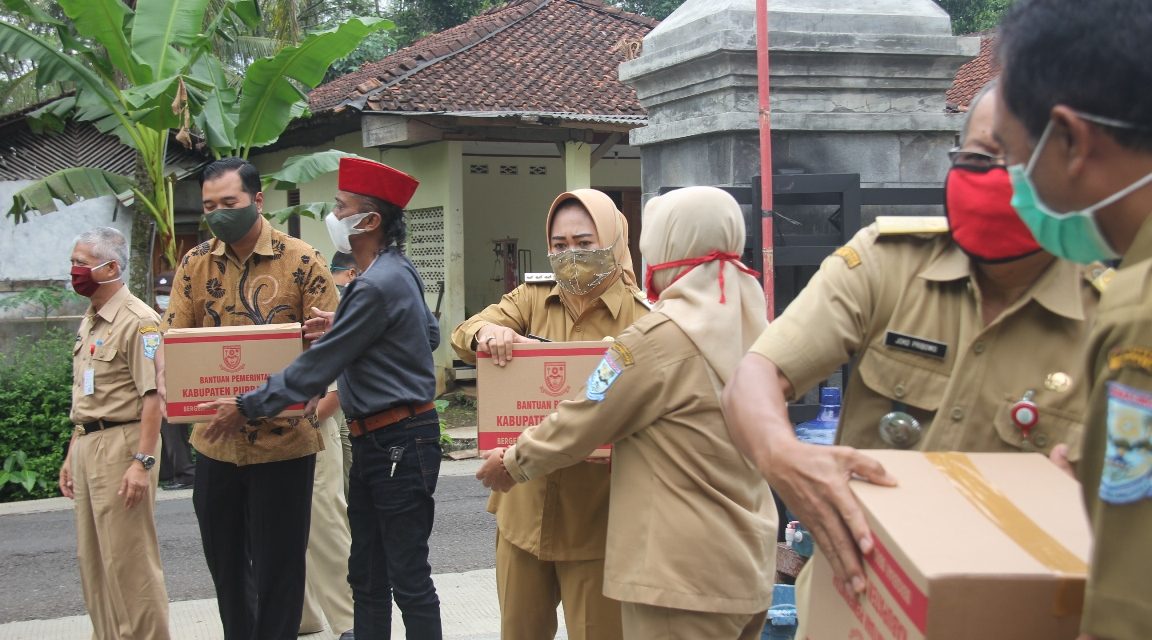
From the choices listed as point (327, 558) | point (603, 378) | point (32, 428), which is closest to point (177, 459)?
point (32, 428)

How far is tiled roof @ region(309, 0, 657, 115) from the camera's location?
46.2 ft

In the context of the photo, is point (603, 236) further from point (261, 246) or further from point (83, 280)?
point (83, 280)

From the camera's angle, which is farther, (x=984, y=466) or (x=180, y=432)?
(x=180, y=432)

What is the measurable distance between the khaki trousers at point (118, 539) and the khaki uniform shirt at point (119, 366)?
88 millimetres

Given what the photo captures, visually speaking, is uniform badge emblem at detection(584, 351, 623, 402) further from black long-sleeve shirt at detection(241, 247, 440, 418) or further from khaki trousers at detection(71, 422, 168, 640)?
khaki trousers at detection(71, 422, 168, 640)

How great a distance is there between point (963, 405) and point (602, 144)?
43.7 ft

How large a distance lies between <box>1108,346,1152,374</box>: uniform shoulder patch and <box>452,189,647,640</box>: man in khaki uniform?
95.6 inches

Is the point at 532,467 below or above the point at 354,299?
below

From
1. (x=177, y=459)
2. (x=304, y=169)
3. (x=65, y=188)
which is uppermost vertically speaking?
(x=304, y=169)

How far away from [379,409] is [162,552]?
3.87 m

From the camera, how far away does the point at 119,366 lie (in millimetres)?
4551

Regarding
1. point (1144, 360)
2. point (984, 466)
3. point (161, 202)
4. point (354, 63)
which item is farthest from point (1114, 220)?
point (354, 63)

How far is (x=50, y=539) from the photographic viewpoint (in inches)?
293

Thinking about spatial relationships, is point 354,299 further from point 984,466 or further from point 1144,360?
point 1144,360
